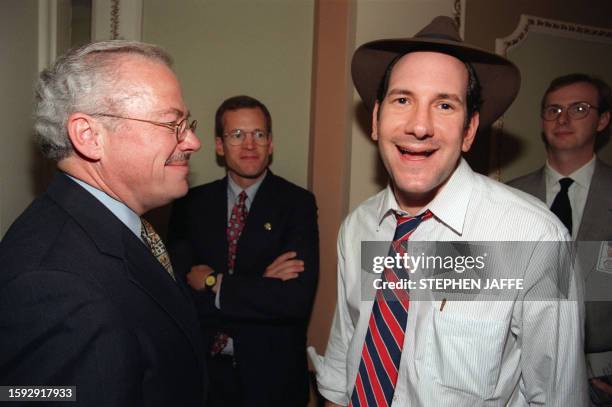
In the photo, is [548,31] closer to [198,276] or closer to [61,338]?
[198,276]

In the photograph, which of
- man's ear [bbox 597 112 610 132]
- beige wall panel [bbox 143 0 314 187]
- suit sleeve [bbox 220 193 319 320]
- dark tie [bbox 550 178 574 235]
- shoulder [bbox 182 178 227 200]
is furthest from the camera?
beige wall panel [bbox 143 0 314 187]

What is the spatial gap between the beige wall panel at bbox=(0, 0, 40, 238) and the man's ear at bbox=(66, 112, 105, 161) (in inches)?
40.2

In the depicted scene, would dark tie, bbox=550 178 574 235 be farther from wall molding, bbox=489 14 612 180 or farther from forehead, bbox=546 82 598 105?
wall molding, bbox=489 14 612 180

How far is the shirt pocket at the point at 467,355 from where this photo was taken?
1.30 m

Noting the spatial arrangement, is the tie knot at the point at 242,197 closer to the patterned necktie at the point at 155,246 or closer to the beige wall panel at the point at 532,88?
the patterned necktie at the point at 155,246

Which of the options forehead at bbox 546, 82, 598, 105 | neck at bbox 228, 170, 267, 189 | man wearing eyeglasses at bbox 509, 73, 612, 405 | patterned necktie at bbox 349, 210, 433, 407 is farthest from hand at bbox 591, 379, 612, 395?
neck at bbox 228, 170, 267, 189

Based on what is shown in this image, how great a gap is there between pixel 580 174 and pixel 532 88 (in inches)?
36.1

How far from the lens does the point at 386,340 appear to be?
4.78ft

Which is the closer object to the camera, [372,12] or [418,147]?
[418,147]

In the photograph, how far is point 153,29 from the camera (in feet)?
8.71

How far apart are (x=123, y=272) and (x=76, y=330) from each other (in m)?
0.23

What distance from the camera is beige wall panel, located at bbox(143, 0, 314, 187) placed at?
106 inches

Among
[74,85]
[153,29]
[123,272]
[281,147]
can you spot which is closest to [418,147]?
[123,272]

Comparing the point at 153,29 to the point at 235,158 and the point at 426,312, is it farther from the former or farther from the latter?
the point at 426,312
